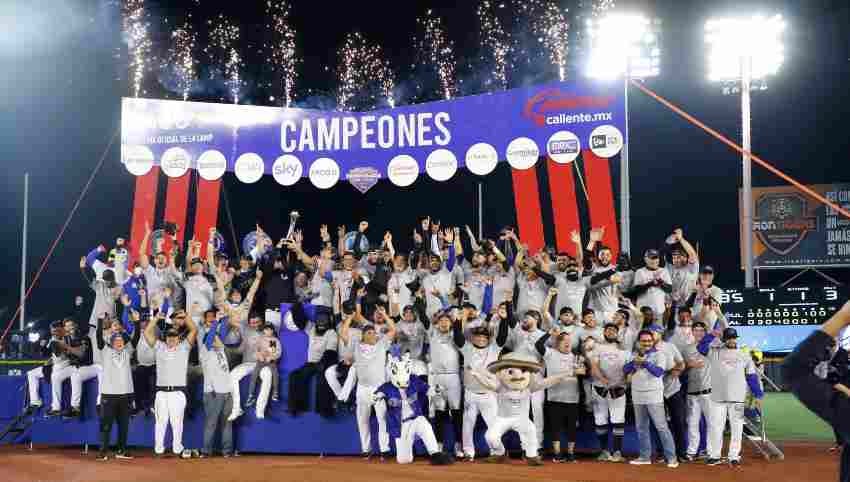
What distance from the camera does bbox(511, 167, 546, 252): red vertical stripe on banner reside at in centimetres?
1906

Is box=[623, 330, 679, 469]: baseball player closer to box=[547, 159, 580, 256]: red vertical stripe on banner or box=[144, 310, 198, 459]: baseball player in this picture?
box=[547, 159, 580, 256]: red vertical stripe on banner

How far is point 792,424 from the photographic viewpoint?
20.1m

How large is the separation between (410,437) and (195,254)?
5.20m

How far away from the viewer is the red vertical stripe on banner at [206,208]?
66.3 ft

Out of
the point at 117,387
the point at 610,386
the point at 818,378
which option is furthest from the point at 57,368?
the point at 818,378

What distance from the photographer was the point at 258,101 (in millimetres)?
32406

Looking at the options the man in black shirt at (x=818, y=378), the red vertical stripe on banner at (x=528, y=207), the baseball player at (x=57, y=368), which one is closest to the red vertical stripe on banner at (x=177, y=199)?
the baseball player at (x=57, y=368)

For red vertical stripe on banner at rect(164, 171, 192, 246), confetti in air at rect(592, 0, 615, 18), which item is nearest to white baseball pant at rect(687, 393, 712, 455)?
red vertical stripe on banner at rect(164, 171, 192, 246)

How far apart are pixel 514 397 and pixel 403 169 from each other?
6.09 metres

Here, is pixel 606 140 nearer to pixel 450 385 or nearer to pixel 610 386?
pixel 610 386

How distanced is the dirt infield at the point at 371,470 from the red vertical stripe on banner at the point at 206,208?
614cm

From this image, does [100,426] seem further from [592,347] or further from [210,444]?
[592,347]

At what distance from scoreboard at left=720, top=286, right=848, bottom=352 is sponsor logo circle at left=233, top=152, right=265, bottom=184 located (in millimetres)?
12417

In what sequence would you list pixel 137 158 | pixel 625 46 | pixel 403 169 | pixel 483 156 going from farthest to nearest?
pixel 625 46, pixel 137 158, pixel 403 169, pixel 483 156
